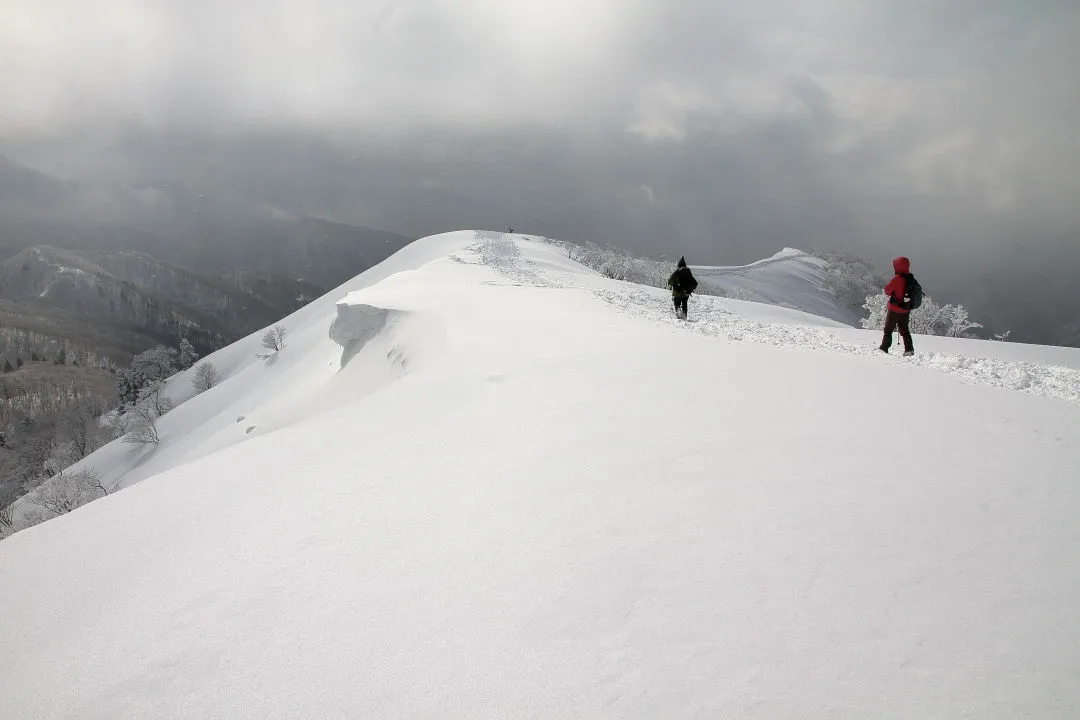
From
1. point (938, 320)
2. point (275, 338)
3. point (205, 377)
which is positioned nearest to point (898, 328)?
point (938, 320)

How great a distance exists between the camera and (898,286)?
11.6m

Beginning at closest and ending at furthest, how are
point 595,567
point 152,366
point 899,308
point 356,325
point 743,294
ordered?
point 595,567, point 899,308, point 356,325, point 743,294, point 152,366

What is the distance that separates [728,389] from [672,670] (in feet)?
16.9

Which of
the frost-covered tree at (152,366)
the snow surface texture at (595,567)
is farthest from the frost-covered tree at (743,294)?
the frost-covered tree at (152,366)

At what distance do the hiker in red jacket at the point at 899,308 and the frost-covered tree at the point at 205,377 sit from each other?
88877mm

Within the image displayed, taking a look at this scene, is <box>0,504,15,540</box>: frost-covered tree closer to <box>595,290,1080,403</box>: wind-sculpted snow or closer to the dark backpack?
<box>595,290,1080,403</box>: wind-sculpted snow

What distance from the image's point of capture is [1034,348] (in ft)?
42.8

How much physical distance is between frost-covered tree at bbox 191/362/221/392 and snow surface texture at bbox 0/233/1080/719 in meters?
85.4

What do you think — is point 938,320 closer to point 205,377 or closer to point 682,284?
point 682,284

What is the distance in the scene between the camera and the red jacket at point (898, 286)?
11.5 meters

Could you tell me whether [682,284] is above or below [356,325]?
above

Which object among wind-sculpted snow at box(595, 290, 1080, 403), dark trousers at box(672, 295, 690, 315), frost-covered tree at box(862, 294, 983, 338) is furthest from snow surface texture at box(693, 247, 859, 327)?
wind-sculpted snow at box(595, 290, 1080, 403)

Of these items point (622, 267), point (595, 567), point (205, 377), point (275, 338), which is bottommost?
point (205, 377)

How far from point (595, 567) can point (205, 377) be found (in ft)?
308
